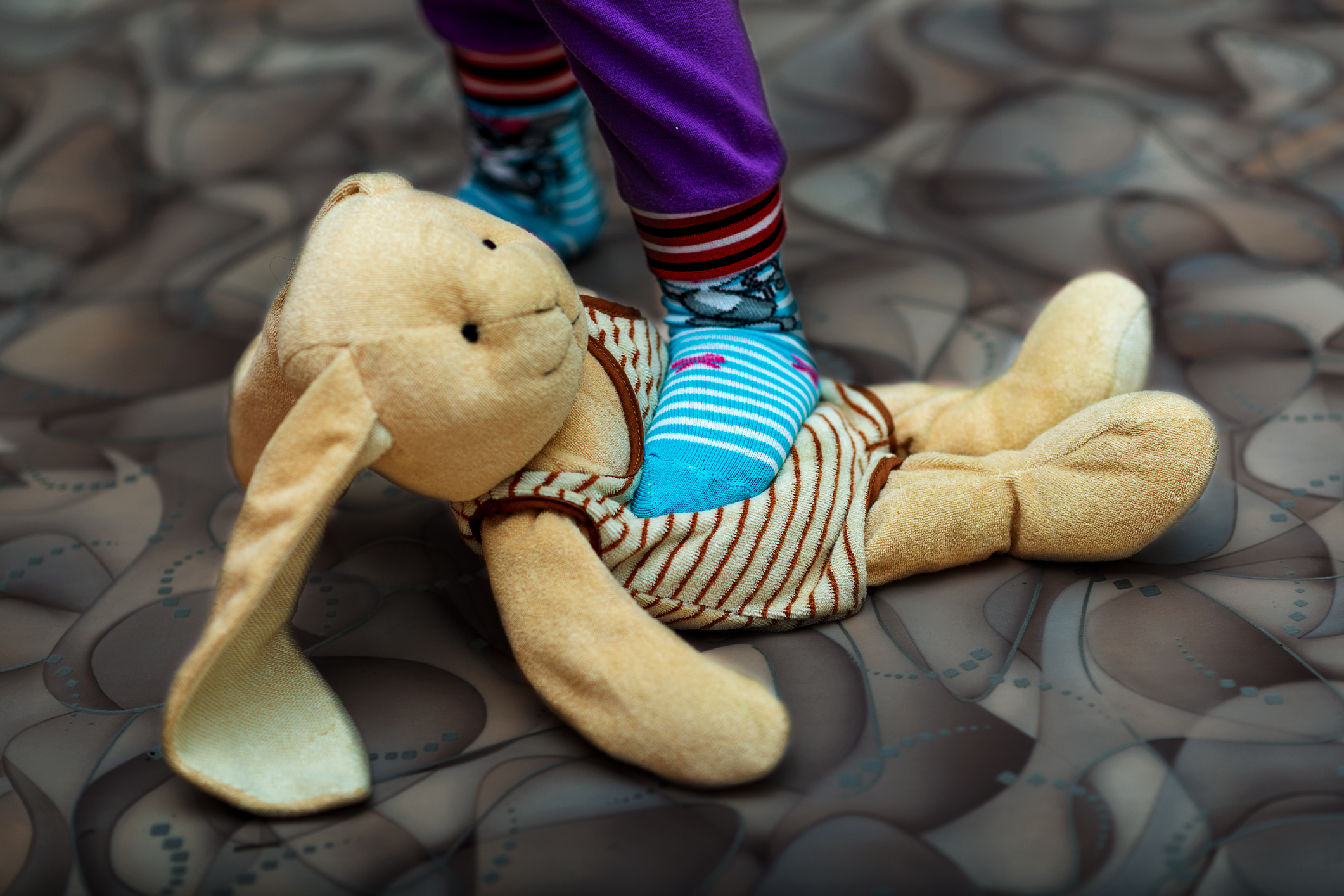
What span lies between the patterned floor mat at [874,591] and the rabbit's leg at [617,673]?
0.04 m

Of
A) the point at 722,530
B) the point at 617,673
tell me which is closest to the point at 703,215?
the point at 722,530

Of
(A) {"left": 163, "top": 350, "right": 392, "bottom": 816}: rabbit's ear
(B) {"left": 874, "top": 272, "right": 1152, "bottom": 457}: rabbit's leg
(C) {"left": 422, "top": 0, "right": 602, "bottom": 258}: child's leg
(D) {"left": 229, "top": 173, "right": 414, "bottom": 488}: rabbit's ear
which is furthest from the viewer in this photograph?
(C) {"left": 422, "top": 0, "right": 602, "bottom": 258}: child's leg

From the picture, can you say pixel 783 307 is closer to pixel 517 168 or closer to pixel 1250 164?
pixel 517 168

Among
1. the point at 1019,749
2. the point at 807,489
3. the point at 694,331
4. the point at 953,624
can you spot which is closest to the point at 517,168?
the point at 694,331

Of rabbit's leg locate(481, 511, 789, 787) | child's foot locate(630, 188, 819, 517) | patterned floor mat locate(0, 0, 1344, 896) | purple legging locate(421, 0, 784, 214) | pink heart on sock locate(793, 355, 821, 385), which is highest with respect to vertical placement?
purple legging locate(421, 0, 784, 214)

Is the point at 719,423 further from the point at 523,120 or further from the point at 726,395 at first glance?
the point at 523,120

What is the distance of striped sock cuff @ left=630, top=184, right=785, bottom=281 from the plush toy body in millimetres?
60

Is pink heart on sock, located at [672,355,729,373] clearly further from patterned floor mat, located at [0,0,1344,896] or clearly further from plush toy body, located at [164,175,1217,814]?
patterned floor mat, located at [0,0,1344,896]

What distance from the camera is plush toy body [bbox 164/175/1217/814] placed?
64 cm

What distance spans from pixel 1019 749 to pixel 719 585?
216mm

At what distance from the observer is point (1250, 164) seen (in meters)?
1.35

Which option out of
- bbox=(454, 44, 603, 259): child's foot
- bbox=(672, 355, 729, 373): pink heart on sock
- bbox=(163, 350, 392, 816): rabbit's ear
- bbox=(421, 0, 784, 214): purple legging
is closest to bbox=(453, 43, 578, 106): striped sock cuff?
bbox=(454, 44, 603, 259): child's foot

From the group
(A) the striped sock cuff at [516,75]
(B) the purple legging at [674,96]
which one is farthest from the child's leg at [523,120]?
(B) the purple legging at [674,96]

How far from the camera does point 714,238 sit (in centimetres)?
84
